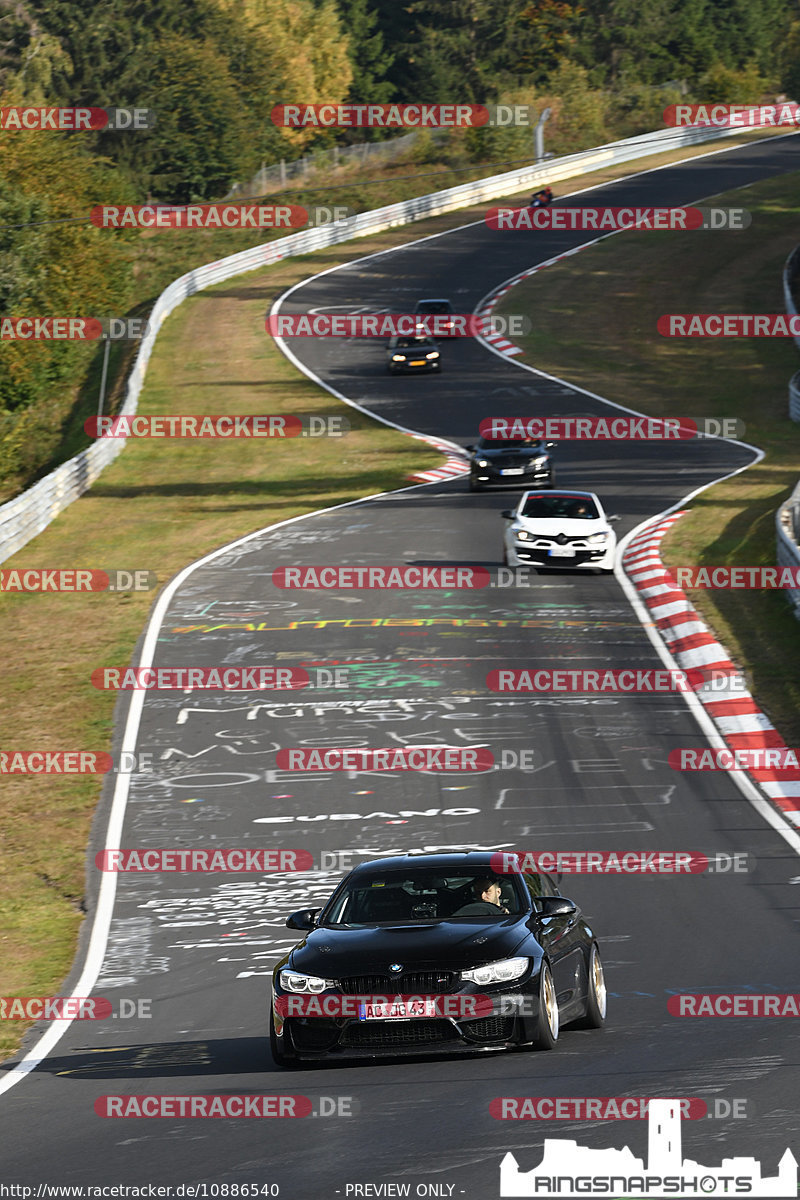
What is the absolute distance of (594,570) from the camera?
1206 inches

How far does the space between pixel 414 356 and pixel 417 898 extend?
46368 mm

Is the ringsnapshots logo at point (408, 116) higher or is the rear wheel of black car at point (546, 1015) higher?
the ringsnapshots logo at point (408, 116)

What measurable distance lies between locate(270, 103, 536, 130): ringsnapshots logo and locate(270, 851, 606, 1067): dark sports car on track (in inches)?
3548

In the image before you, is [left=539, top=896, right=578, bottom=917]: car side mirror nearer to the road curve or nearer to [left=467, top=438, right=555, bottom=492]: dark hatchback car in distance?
the road curve

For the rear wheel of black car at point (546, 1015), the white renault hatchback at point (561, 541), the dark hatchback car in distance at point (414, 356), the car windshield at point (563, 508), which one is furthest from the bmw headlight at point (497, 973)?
the dark hatchback car in distance at point (414, 356)

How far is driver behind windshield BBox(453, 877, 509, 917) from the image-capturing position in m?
10.4

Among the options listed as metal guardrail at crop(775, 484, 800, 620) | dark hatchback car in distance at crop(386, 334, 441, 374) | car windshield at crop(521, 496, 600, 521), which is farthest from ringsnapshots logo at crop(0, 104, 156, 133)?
metal guardrail at crop(775, 484, 800, 620)

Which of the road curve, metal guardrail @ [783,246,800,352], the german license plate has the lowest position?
the road curve

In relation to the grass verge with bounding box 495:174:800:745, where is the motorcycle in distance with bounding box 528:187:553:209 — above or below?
above

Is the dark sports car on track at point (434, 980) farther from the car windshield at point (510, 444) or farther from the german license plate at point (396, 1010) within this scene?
the car windshield at point (510, 444)

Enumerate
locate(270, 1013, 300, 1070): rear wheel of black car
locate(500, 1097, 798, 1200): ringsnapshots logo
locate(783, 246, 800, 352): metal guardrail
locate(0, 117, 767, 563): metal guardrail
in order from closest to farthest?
locate(500, 1097, 798, 1200): ringsnapshots logo < locate(270, 1013, 300, 1070): rear wheel of black car < locate(0, 117, 767, 563): metal guardrail < locate(783, 246, 800, 352): metal guardrail

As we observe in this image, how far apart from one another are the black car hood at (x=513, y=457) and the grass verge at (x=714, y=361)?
3983 mm

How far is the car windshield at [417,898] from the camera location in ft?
34.2

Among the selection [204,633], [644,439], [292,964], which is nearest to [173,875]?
[292,964]
